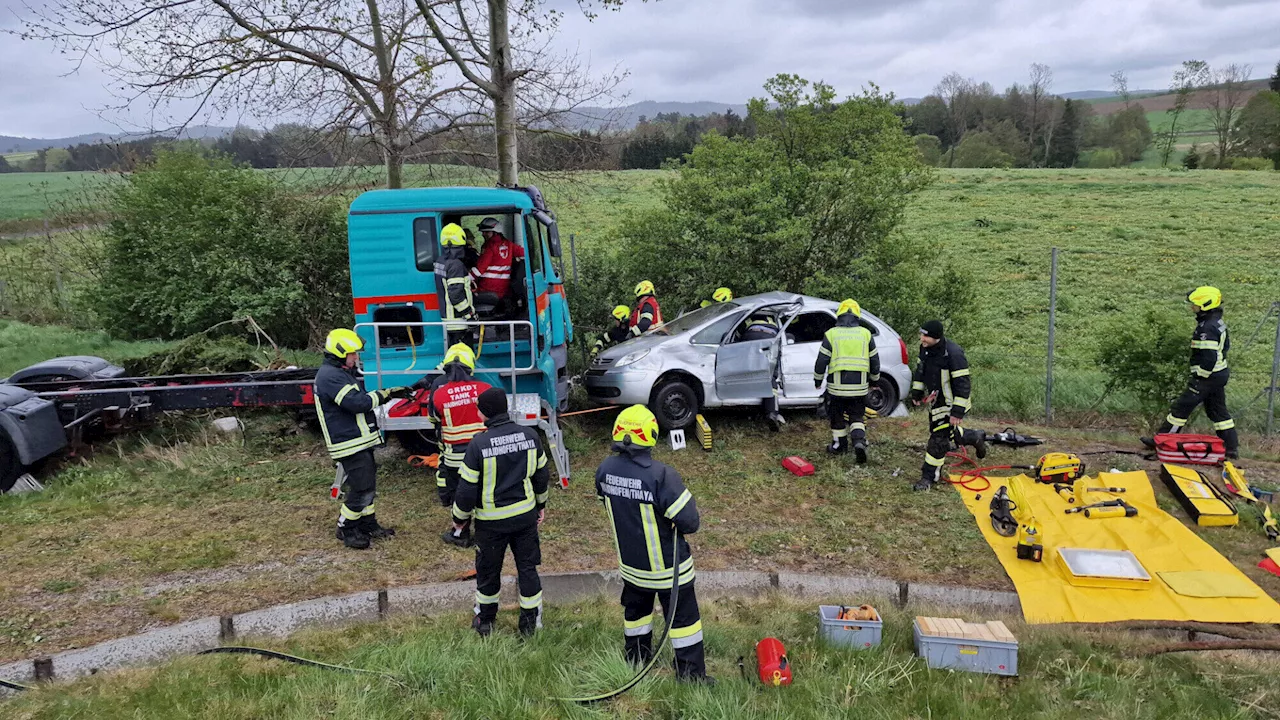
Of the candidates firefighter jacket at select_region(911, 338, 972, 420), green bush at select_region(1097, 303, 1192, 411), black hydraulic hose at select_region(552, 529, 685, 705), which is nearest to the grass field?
black hydraulic hose at select_region(552, 529, 685, 705)

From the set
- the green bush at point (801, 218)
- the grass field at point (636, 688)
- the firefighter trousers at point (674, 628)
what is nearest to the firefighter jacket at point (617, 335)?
the green bush at point (801, 218)

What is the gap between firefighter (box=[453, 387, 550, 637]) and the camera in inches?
172

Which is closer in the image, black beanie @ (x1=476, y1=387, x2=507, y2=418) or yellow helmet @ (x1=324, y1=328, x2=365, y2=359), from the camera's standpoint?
black beanie @ (x1=476, y1=387, x2=507, y2=418)

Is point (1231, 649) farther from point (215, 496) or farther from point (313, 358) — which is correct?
point (313, 358)

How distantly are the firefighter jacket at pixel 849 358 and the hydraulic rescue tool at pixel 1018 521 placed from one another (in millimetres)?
1707

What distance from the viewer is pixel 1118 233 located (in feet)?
81.5

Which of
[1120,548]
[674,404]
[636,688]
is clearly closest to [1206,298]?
[1120,548]

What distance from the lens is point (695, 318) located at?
9.00 meters

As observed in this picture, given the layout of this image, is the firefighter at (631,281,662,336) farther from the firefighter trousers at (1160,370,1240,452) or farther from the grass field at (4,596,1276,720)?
the firefighter trousers at (1160,370,1240,452)

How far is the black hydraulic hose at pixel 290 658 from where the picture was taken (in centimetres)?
388

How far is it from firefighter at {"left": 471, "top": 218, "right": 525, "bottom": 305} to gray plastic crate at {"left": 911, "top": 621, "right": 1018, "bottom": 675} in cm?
534

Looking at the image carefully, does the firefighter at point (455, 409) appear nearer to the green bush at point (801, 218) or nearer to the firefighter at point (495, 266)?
the firefighter at point (495, 266)

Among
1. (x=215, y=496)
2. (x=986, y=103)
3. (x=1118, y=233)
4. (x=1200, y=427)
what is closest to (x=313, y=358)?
(x=215, y=496)

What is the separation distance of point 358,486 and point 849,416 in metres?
4.95
